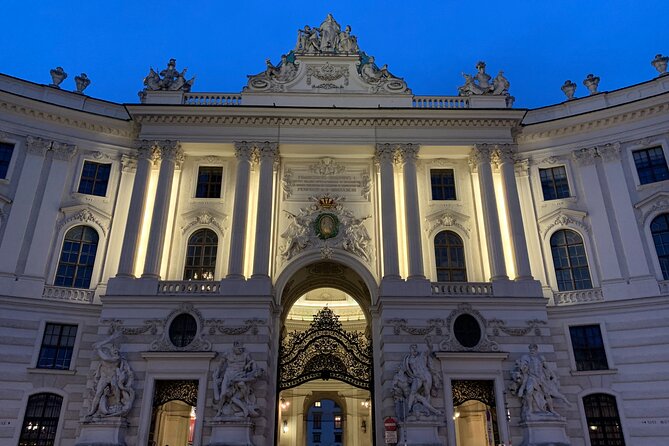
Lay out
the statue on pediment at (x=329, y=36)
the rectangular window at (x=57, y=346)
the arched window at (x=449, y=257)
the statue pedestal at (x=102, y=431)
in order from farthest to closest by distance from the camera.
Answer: the statue on pediment at (x=329, y=36), the arched window at (x=449, y=257), the rectangular window at (x=57, y=346), the statue pedestal at (x=102, y=431)

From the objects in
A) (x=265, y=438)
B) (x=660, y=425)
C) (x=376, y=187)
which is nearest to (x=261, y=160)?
(x=376, y=187)

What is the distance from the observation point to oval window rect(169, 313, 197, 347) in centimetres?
2250

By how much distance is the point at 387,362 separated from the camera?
860 inches

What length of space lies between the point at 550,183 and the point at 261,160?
15.8 m

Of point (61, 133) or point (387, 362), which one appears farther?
point (61, 133)

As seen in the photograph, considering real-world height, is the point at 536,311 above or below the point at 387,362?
above

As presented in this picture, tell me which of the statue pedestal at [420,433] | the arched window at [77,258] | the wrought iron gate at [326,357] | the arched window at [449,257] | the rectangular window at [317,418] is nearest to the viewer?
the statue pedestal at [420,433]

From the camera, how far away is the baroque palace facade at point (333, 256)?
70.5ft

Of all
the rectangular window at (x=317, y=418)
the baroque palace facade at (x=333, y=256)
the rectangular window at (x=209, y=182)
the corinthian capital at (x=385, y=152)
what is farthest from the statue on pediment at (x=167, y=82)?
the rectangular window at (x=317, y=418)

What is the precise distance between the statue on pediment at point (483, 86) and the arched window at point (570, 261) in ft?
27.9

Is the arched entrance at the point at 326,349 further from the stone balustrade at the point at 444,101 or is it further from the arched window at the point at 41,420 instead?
the stone balustrade at the point at 444,101

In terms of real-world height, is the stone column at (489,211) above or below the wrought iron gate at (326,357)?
above

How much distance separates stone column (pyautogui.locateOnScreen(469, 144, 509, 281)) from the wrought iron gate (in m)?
7.29

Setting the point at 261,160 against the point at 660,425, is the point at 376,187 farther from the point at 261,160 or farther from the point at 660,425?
the point at 660,425
